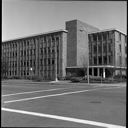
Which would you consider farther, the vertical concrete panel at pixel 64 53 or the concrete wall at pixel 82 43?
the concrete wall at pixel 82 43

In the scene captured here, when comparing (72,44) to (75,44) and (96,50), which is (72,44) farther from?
(96,50)

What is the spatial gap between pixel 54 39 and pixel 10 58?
21.1 m

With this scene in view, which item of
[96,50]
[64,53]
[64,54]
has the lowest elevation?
[64,54]

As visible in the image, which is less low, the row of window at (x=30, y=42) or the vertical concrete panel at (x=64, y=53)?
the row of window at (x=30, y=42)

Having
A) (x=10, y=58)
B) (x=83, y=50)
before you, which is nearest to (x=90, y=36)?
(x=83, y=50)

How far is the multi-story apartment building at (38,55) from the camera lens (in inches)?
2040

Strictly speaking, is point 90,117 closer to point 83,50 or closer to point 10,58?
point 83,50

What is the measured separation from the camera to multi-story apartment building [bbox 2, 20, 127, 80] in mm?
46688

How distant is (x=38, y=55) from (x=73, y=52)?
36.9 ft

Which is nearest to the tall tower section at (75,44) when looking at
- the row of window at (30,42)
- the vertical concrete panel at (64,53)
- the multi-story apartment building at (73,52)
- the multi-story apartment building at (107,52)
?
the multi-story apartment building at (73,52)

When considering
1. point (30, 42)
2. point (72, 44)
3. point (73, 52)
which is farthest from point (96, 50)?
point (30, 42)

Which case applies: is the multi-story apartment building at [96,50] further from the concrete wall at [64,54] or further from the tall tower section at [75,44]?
the concrete wall at [64,54]

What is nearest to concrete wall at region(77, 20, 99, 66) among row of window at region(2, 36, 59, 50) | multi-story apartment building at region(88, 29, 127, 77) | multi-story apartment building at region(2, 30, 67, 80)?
multi-story apartment building at region(88, 29, 127, 77)

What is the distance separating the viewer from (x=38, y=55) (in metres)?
56.2
